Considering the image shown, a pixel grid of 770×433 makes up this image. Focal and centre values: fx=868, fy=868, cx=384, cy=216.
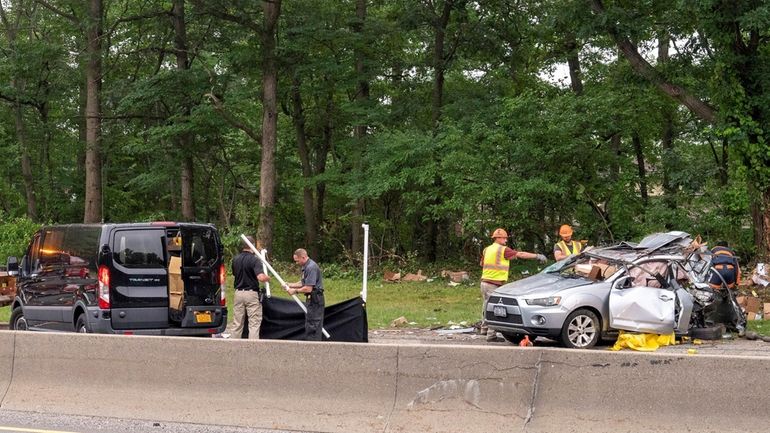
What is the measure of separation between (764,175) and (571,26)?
674cm

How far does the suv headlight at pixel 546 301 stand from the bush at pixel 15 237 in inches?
827

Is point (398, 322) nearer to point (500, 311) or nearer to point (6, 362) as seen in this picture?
point (500, 311)

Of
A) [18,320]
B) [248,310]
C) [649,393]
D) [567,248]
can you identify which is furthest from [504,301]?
[18,320]

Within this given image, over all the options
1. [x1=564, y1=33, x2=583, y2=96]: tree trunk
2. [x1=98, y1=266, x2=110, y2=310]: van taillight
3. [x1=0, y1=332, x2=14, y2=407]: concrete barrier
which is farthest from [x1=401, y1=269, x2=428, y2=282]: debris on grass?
[x1=0, y1=332, x2=14, y2=407]: concrete barrier

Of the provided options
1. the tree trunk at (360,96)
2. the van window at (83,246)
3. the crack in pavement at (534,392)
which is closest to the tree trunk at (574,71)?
the tree trunk at (360,96)

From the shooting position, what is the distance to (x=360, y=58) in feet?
101

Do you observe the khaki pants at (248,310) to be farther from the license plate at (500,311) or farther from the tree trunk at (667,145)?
the tree trunk at (667,145)

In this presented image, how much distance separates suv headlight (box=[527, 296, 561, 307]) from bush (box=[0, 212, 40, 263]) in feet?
68.9

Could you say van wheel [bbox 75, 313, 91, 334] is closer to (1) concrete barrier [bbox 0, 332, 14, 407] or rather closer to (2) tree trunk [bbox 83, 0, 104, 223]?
(1) concrete barrier [bbox 0, 332, 14, 407]

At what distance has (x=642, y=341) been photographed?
41.2ft

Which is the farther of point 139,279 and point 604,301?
point 604,301

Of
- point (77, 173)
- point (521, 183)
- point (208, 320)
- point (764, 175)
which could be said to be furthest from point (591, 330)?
point (77, 173)

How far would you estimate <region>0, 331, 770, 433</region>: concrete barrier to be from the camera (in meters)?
6.80

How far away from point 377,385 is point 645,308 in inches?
244
